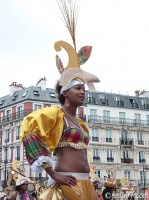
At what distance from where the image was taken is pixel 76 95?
485 cm

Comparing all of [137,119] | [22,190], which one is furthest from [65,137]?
[137,119]

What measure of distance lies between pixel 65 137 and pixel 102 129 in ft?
147

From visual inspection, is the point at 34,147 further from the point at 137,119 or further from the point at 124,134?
the point at 137,119

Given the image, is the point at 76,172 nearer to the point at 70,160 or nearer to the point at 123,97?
the point at 70,160

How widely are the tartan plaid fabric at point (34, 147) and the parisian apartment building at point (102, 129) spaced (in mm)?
41744

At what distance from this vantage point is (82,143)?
4730 millimetres

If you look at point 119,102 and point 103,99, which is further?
point 119,102

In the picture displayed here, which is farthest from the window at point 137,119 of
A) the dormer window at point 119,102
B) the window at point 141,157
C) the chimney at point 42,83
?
the chimney at point 42,83

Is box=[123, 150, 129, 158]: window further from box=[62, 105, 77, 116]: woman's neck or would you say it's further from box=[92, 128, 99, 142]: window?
box=[62, 105, 77, 116]: woman's neck

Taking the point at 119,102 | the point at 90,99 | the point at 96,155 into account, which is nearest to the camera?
the point at 96,155

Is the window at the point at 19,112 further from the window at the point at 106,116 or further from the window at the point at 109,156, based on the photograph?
the window at the point at 109,156

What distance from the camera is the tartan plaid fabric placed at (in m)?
4.28

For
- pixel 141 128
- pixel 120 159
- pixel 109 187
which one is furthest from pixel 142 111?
pixel 109 187

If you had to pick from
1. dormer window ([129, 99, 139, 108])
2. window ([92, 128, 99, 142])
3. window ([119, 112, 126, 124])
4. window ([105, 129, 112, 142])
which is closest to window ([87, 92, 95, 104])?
window ([92, 128, 99, 142])
